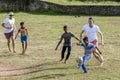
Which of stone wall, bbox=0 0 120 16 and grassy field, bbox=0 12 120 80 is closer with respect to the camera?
grassy field, bbox=0 12 120 80

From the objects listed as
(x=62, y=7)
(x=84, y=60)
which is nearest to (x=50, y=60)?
(x=84, y=60)

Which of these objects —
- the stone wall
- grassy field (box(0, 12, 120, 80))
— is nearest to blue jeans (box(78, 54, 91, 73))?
grassy field (box(0, 12, 120, 80))

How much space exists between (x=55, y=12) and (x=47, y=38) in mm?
14264

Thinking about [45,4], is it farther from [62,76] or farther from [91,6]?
[62,76]

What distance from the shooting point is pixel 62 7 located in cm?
3703

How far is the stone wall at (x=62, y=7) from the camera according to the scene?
36.3 meters

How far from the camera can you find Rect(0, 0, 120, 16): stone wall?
36344mm

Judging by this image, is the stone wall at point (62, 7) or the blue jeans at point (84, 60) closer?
the blue jeans at point (84, 60)

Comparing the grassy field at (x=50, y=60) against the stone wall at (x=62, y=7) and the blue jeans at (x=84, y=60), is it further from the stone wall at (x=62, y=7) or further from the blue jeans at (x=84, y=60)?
the stone wall at (x=62, y=7)

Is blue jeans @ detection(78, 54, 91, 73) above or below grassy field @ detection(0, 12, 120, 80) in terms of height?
above

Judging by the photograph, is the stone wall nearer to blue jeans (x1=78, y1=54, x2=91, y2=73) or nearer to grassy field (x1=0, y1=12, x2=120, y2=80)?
grassy field (x1=0, y1=12, x2=120, y2=80)

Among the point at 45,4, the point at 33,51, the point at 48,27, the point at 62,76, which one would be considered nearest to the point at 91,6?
the point at 45,4

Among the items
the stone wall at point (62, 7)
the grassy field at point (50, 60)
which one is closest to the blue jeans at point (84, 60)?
the grassy field at point (50, 60)

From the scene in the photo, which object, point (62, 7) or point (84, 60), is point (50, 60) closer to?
point (84, 60)
